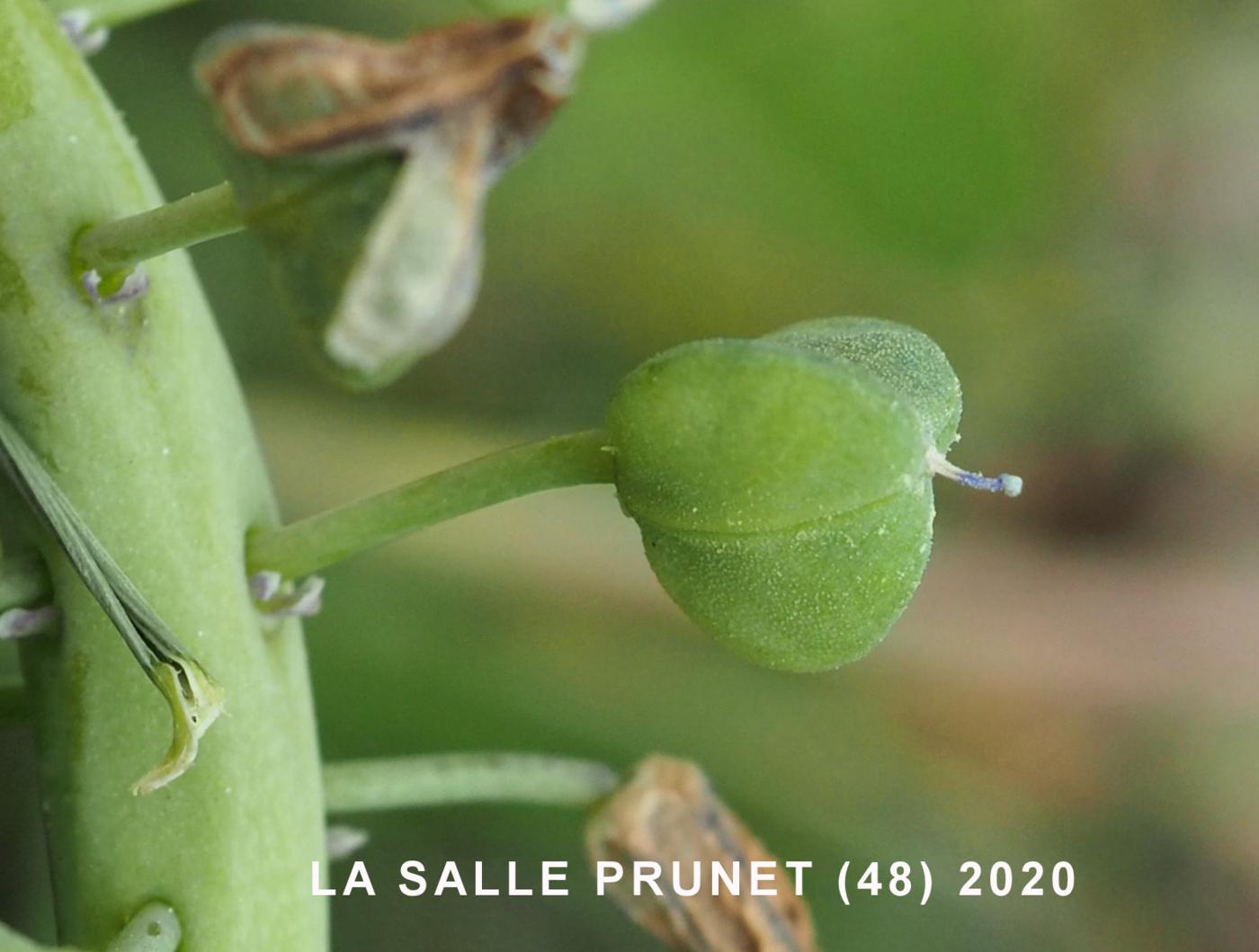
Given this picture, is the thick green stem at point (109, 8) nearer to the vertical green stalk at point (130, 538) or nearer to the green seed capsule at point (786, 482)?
the vertical green stalk at point (130, 538)

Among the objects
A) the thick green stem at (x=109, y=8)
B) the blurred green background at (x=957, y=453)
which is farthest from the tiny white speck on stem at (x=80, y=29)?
the blurred green background at (x=957, y=453)

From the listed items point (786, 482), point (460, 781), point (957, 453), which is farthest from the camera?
point (957, 453)

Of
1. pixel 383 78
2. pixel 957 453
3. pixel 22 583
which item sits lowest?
pixel 957 453

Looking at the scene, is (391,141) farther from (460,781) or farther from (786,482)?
(460,781)

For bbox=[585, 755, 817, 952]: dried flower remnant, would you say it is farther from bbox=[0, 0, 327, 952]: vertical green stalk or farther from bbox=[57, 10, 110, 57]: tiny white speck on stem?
bbox=[57, 10, 110, 57]: tiny white speck on stem

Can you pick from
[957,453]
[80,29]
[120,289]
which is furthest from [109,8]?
[957,453]

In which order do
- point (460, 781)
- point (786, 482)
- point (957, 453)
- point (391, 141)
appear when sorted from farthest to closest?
point (957, 453), point (460, 781), point (786, 482), point (391, 141)

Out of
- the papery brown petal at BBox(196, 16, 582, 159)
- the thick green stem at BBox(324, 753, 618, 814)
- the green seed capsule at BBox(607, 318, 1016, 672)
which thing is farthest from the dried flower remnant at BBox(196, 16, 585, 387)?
the thick green stem at BBox(324, 753, 618, 814)
